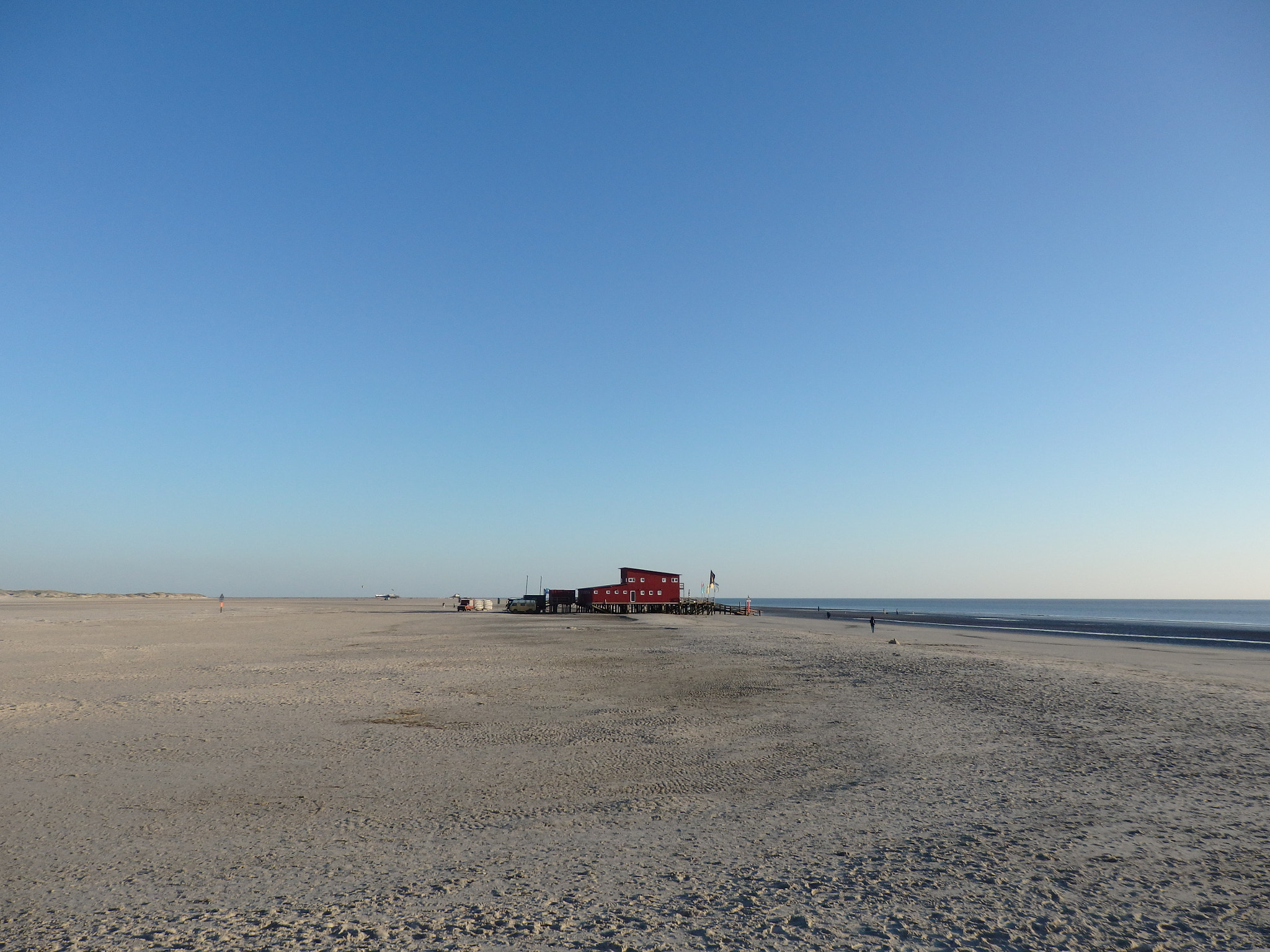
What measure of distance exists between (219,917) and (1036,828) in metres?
7.69

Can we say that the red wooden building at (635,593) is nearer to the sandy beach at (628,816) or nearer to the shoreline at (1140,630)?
the shoreline at (1140,630)

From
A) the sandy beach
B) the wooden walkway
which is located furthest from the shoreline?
the sandy beach

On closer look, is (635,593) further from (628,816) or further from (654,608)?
(628,816)

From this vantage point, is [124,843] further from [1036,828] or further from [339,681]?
[339,681]

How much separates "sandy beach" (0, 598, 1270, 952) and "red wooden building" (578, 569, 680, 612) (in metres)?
57.9

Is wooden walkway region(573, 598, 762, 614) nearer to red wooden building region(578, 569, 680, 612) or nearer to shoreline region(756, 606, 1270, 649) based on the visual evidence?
red wooden building region(578, 569, 680, 612)

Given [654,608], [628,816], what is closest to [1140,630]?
[654,608]

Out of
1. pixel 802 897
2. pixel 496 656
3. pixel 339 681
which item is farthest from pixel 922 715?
pixel 496 656

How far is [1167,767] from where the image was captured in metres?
9.94

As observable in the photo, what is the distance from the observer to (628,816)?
7770mm

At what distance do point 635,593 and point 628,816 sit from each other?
70.0 m

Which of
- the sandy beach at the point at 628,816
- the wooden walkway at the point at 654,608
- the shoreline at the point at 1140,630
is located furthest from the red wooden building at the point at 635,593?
the sandy beach at the point at 628,816

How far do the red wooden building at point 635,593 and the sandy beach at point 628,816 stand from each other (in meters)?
57.9

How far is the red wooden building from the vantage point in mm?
75750
